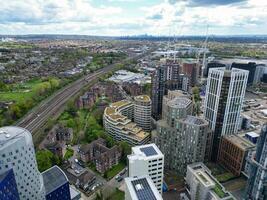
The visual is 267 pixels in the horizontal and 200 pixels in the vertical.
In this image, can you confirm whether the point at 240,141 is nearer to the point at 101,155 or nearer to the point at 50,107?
the point at 101,155

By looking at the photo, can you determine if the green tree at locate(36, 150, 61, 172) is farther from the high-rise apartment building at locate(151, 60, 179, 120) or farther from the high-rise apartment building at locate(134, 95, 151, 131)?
the high-rise apartment building at locate(151, 60, 179, 120)

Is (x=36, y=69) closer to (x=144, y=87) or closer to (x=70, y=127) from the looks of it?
(x=144, y=87)

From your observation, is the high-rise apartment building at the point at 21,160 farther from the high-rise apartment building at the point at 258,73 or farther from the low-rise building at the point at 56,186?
the high-rise apartment building at the point at 258,73

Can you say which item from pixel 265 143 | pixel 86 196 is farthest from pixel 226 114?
pixel 86 196

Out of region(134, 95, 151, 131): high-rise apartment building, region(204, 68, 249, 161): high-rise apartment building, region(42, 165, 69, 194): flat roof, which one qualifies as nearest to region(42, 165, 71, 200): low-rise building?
region(42, 165, 69, 194): flat roof

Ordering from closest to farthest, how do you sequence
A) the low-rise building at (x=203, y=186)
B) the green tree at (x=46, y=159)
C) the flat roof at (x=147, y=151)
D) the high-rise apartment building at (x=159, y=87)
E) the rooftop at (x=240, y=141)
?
the low-rise building at (x=203, y=186) < the flat roof at (x=147, y=151) < the green tree at (x=46, y=159) < the rooftop at (x=240, y=141) < the high-rise apartment building at (x=159, y=87)

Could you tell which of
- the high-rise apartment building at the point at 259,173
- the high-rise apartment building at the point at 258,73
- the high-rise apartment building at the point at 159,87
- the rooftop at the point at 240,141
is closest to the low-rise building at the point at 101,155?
the rooftop at the point at 240,141
